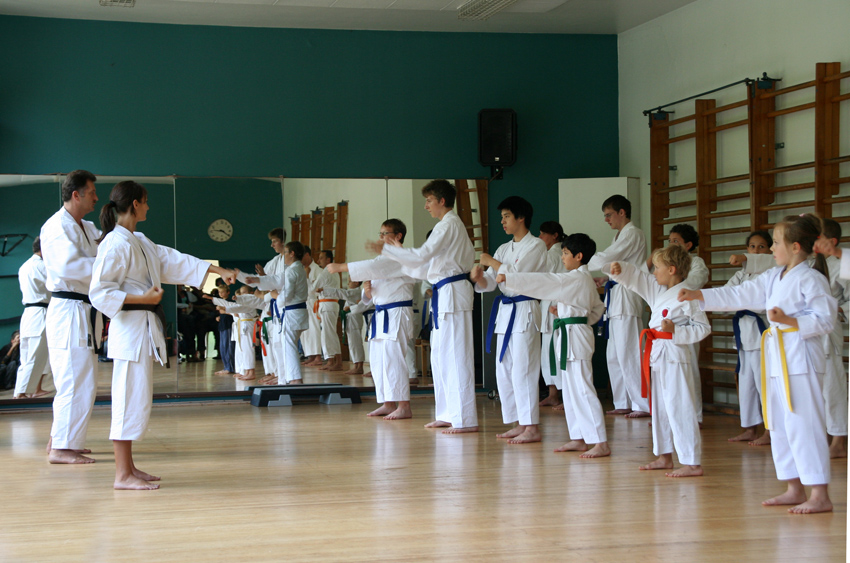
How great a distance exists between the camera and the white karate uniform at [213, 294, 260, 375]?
637 cm

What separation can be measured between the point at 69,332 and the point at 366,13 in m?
3.54

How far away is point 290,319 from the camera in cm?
641

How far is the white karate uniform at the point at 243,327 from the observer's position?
20.9 feet

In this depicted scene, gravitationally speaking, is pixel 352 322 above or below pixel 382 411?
above

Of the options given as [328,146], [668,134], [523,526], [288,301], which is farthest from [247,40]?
[523,526]

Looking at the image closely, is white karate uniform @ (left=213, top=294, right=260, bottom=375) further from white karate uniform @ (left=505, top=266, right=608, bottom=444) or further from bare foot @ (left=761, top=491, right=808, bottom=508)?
bare foot @ (left=761, top=491, right=808, bottom=508)

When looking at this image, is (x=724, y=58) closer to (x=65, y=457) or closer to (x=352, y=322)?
(x=352, y=322)

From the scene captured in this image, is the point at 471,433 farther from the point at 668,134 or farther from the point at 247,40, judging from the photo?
the point at 247,40

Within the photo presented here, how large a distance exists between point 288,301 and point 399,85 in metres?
1.97

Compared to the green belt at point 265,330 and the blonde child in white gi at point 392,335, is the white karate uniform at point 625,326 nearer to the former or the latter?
the blonde child in white gi at point 392,335

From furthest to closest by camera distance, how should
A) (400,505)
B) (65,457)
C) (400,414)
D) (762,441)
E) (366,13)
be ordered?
(366,13) < (400,414) < (762,441) < (65,457) < (400,505)

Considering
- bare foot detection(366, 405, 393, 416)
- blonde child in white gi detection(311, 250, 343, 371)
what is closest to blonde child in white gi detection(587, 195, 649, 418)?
bare foot detection(366, 405, 393, 416)

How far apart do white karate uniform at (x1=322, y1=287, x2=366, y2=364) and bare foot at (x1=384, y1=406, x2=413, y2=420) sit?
1312 millimetres

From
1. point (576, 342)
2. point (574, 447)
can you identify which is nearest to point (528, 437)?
point (574, 447)
